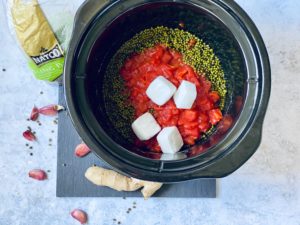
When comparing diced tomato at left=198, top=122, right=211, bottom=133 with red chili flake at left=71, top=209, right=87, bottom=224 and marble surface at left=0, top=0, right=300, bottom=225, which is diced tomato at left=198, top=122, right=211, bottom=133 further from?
red chili flake at left=71, top=209, right=87, bottom=224

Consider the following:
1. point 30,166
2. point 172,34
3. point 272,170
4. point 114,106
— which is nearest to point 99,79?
point 114,106

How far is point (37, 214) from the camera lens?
1235 mm

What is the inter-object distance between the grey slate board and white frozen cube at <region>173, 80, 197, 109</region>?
0.22 m

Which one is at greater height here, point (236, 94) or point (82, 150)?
point (236, 94)

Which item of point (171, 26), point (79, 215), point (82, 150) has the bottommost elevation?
point (79, 215)

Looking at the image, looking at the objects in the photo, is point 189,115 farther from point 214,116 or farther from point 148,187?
point 148,187

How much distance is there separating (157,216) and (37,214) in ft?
0.92

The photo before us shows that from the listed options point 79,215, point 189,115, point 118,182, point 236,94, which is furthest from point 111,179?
A: point 236,94

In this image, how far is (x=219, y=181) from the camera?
123 cm

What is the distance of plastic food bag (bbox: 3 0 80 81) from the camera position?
103 cm

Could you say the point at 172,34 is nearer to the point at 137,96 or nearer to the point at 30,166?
the point at 137,96

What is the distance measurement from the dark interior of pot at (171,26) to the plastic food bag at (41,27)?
0.09m

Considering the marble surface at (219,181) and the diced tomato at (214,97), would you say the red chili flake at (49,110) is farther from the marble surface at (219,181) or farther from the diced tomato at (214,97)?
the diced tomato at (214,97)

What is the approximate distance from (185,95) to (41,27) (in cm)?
32
